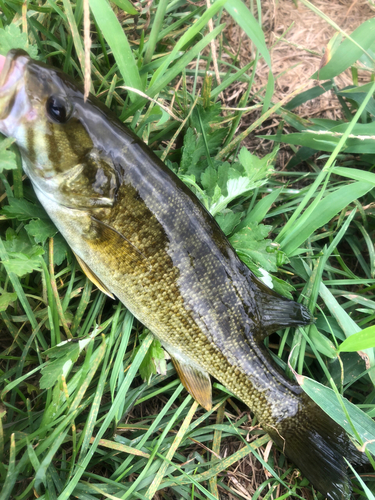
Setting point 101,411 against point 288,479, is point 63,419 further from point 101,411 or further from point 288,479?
point 288,479

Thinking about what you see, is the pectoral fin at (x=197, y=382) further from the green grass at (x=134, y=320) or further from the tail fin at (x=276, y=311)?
the tail fin at (x=276, y=311)

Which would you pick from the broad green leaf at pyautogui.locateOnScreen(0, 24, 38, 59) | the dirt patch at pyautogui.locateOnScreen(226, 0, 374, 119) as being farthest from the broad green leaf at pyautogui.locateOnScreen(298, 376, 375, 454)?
the broad green leaf at pyautogui.locateOnScreen(0, 24, 38, 59)

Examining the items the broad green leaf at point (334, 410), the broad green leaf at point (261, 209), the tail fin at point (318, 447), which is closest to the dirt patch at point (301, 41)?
the broad green leaf at point (261, 209)

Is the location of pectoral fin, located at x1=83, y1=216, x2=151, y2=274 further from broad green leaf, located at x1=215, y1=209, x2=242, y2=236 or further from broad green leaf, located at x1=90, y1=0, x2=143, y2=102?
broad green leaf, located at x1=90, y1=0, x2=143, y2=102

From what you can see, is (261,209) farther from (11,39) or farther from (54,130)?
(11,39)

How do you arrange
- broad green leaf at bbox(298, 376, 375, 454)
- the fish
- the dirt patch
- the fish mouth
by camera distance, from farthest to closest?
the dirt patch < broad green leaf at bbox(298, 376, 375, 454) < the fish < the fish mouth

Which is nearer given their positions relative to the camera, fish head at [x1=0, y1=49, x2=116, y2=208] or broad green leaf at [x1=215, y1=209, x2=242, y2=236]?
fish head at [x1=0, y1=49, x2=116, y2=208]

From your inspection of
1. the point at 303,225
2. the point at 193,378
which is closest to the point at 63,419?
the point at 193,378

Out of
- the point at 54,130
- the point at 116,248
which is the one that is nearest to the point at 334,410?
the point at 116,248
